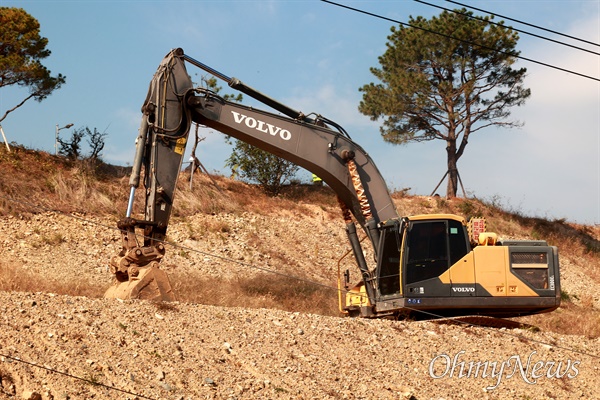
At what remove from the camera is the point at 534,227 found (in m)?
36.2

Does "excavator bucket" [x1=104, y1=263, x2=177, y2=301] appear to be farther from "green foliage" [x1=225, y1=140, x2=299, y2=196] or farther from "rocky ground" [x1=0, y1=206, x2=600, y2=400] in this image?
"green foliage" [x1=225, y1=140, x2=299, y2=196]

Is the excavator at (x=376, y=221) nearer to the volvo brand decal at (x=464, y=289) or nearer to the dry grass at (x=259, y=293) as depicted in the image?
the volvo brand decal at (x=464, y=289)

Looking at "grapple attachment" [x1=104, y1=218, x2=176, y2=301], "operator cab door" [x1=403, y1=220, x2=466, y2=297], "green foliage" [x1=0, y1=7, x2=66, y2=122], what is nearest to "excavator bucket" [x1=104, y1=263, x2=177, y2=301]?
"grapple attachment" [x1=104, y1=218, x2=176, y2=301]

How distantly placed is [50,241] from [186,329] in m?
12.3

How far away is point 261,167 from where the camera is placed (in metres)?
32.3

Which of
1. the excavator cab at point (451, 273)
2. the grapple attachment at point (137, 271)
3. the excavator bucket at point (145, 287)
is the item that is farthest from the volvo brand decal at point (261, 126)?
the excavator bucket at point (145, 287)

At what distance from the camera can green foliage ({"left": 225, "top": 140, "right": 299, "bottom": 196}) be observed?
3225 cm

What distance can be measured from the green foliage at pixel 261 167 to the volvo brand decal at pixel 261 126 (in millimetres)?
16632

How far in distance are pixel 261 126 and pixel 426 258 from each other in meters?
3.87

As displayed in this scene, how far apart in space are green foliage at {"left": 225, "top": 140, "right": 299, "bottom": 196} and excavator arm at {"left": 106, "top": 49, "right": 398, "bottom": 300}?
1598 centimetres

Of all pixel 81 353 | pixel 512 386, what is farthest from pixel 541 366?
pixel 81 353

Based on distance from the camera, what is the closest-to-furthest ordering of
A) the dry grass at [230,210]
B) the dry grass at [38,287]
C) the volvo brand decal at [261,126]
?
the dry grass at [38,287] < the volvo brand decal at [261,126] < the dry grass at [230,210]

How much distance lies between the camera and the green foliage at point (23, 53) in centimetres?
2756

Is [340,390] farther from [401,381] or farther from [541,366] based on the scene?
[541,366]
